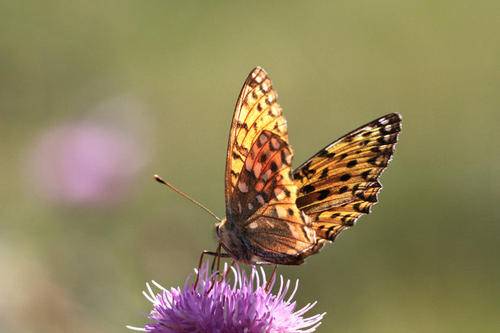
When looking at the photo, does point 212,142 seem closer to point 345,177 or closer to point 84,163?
point 84,163

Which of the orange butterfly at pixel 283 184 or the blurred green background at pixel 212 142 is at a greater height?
the blurred green background at pixel 212 142

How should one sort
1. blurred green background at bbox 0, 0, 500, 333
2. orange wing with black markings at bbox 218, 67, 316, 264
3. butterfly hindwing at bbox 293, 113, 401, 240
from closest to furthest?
orange wing with black markings at bbox 218, 67, 316, 264
butterfly hindwing at bbox 293, 113, 401, 240
blurred green background at bbox 0, 0, 500, 333

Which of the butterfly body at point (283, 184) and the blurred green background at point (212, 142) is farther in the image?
the blurred green background at point (212, 142)

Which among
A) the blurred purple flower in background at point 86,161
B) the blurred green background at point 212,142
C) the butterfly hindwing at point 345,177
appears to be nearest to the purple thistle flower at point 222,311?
the butterfly hindwing at point 345,177

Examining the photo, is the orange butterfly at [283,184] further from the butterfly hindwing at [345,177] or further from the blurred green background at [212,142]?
the blurred green background at [212,142]

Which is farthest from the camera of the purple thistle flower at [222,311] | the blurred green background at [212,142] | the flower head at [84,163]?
the flower head at [84,163]

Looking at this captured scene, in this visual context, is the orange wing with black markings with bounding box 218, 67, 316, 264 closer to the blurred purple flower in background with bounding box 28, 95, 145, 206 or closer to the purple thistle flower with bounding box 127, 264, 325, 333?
the purple thistle flower with bounding box 127, 264, 325, 333

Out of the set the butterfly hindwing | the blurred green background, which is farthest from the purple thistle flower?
the blurred green background

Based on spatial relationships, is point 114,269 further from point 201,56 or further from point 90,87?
point 201,56
